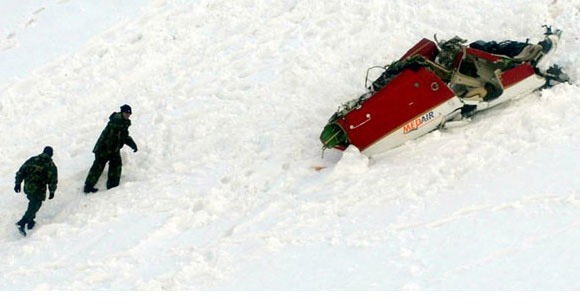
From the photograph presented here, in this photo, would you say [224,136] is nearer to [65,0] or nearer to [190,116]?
[190,116]

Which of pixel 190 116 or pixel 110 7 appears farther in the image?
pixel 110 7

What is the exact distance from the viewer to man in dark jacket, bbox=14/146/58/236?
9.67 m

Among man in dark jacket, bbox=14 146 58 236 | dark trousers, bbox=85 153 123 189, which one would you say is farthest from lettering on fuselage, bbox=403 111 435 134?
man in dark jacket, bbox=14 146 58 236

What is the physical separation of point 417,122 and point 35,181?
585 cm

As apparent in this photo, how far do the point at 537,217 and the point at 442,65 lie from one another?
3009 millimetres

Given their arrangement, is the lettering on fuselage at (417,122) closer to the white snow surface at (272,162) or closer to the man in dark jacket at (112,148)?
the white snow surface at (272,162)

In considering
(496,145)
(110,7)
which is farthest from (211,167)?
(110,7)

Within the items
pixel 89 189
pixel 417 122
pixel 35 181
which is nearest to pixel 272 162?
pixel 417 122

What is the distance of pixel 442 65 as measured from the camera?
10008 mm

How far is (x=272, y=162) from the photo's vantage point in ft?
33.1

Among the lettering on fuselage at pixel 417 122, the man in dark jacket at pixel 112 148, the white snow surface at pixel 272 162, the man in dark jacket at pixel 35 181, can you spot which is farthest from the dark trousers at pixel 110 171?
the lettering on fuselage at pixel 417 122

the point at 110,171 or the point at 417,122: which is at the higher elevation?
the point at 110,171

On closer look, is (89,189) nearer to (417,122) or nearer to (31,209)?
(31,209)

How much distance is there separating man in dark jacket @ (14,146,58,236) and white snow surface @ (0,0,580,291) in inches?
14.4
